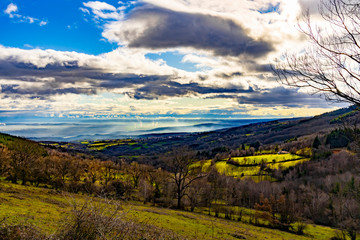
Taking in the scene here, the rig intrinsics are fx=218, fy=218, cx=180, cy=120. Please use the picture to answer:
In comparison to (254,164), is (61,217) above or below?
above

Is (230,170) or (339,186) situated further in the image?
(230,170)

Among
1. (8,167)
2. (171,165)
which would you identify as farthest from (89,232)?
(8,167)

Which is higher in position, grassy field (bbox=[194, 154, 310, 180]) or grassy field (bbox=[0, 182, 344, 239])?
grassy field (bbox=[0, 182, 344, 239])

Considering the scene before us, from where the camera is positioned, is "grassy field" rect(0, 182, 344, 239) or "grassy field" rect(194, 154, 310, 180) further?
"grassy field" rect(194, 154, 310, 180)

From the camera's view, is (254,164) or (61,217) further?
(254,164)

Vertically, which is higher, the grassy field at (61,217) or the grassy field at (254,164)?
the grassy field at (61,217)

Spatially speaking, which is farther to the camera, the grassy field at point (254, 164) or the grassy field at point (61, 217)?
the grassy field at point (254, 164)

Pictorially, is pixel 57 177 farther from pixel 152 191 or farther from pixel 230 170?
pixel 230 170

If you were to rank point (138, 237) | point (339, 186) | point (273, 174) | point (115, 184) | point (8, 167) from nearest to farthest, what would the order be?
point (138, 237)
point (8, 167)
point (115, 184)
point (339, 186)
point (273, 174)
